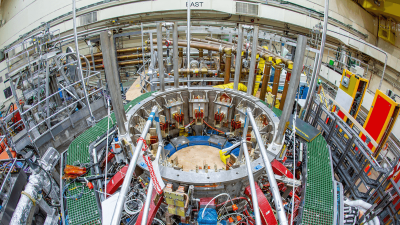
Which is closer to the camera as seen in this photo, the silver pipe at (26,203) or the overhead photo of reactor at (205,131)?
the silver pipe at (26,203)

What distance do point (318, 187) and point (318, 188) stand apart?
23mm

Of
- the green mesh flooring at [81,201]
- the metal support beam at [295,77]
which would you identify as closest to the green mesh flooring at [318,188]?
the metal support beam at [295,77]

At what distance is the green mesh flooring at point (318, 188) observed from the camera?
159 inches

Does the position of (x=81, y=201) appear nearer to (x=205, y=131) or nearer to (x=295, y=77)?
(x=205, y=131)

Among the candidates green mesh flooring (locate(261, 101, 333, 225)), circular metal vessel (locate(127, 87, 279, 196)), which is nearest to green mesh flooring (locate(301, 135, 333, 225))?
green mesh flooring (locate(261, 101, 333, 225))

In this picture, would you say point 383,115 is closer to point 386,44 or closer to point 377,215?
point 377,215

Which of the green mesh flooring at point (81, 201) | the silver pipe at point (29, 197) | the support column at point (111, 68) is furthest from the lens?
the green mesh flooring at point (81, 201)

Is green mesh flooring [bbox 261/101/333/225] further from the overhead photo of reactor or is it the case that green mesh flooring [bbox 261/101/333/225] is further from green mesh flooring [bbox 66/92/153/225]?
green mesh flooring [bbox 66/92/153/225]

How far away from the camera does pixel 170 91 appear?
21.5 ft

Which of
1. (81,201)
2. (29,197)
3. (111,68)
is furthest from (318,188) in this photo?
(29,197)

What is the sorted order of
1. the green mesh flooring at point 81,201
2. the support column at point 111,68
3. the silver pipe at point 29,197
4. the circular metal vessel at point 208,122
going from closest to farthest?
the support column at point 111,68 → the silver pipe at point 29,197 → the circular metal vessel at point 208,122 → the green mesh flooring at point 81,201

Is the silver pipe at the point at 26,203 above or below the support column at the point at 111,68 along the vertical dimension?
below

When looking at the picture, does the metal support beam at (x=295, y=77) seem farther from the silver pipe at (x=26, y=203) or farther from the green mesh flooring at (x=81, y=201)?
the silver pipe at (x=26, y=203)

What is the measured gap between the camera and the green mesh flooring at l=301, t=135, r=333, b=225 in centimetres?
404
